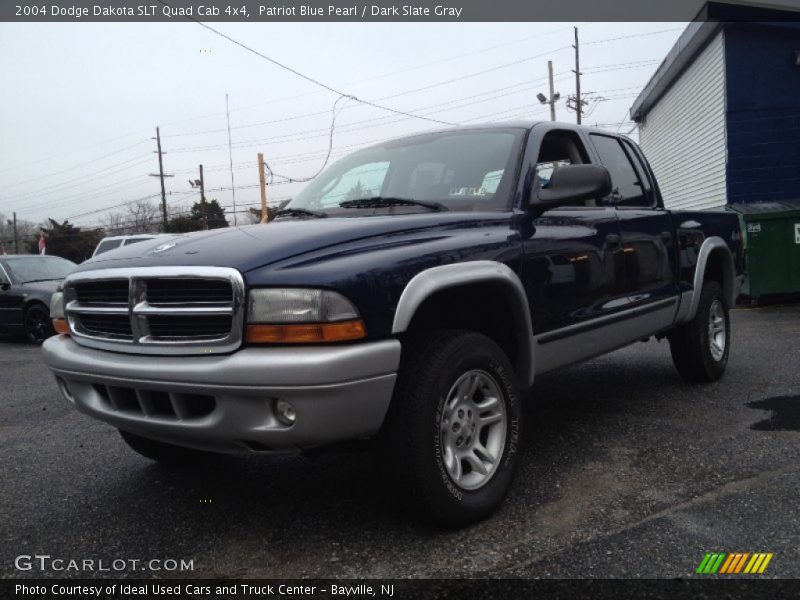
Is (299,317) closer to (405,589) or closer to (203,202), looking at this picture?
(405,589)

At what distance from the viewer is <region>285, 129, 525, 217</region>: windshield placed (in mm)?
3463

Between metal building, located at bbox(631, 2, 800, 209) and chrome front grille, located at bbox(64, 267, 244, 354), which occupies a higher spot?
metal building, located at bbox(631, 2, 800, 209)

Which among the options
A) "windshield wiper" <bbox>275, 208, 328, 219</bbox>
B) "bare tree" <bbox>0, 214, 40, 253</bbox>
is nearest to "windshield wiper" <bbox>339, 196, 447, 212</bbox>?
"windshield wiper" <bbox>275, 208, 328, 219</bbox>

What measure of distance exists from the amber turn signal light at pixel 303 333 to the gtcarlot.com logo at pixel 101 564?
3.09ft

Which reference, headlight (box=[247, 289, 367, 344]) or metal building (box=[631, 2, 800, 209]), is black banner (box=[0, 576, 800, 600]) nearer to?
headlight (box=[247, 289, 367, 344])

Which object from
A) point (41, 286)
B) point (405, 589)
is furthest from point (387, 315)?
point (41, 286)

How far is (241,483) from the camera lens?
3.51 m

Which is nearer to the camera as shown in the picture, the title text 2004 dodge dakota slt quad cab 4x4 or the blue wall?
the title text 2004 dodge dakota slt quad cab 4x4

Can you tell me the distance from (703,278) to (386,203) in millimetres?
2972

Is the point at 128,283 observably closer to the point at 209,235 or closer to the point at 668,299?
the point at 209,235

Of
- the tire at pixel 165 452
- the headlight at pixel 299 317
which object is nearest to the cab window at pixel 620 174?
the headlight at pixel 299 317

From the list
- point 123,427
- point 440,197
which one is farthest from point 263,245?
point 440,197

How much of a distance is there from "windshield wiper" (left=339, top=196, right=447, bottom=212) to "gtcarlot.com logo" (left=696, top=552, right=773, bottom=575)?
1.89m

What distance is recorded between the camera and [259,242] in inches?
107
